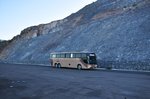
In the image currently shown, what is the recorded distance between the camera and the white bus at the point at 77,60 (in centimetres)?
3862

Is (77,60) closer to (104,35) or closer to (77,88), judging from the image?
(104,35)

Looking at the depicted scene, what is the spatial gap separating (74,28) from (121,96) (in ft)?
185

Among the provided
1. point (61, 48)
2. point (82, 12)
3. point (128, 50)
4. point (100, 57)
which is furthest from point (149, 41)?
point (82, 12)

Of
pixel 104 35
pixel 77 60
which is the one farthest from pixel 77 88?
pixel 104 35

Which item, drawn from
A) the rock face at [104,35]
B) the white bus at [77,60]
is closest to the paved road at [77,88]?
the rock face at [104,35]

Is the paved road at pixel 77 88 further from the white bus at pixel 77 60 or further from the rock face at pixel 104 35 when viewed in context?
the white bus at pixel 77 60

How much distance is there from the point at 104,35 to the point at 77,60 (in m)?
14.1

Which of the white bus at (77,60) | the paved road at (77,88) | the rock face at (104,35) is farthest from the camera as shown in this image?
the rock face at (104,35)

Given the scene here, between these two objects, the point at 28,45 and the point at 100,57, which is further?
the point at 28,45

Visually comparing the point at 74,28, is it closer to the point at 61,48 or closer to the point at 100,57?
the point at 61,48

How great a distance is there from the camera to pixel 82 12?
74875mm

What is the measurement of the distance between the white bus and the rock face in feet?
9.19

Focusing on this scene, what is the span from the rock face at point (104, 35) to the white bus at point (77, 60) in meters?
2.80

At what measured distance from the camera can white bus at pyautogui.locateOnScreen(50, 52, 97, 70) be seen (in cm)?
3862
